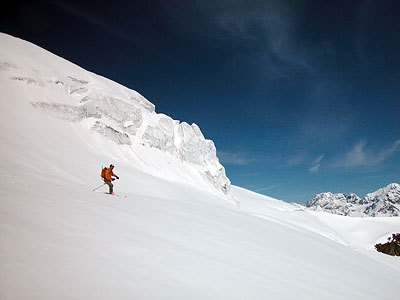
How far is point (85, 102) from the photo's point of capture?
35.0 metres

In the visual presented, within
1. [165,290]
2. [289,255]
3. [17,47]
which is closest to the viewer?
[165,290]

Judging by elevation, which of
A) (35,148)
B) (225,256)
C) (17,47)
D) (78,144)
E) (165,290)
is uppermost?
(17,47)

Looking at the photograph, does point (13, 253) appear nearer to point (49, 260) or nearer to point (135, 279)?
point (49, 260)

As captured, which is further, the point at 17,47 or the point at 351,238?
the point at 351,238

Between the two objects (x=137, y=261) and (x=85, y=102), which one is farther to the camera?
(x=85, y=102)

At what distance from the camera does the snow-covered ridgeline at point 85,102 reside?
103ft

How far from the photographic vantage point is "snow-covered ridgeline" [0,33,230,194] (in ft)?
103

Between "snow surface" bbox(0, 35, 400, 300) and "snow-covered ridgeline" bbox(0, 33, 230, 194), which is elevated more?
"snow-covered ridgeline" bbox(0, 33, 230, 194)

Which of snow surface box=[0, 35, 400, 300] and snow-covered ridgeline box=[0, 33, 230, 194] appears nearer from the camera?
snow surface box=[0, 35, 400, 300]

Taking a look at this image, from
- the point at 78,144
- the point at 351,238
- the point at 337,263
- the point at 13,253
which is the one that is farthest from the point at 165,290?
the point at 351,238

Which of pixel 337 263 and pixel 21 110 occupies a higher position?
pixel 21 110

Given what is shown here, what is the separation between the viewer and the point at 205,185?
4572 centimetres

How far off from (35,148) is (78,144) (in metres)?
8.21

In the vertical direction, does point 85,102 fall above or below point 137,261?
above
